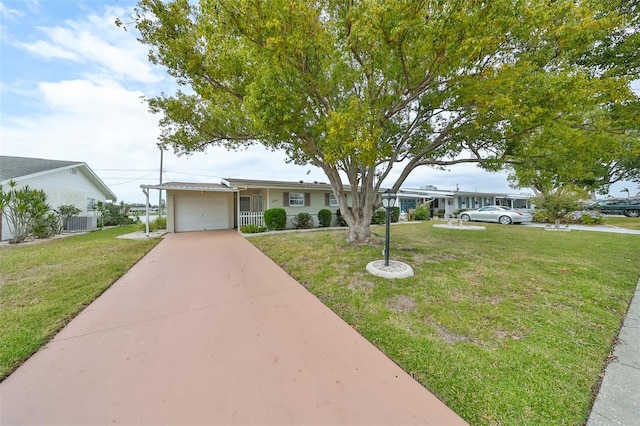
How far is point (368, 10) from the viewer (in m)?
4.16

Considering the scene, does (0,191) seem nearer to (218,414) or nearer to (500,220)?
(218,414)

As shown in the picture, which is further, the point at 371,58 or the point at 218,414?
the point at 371,58

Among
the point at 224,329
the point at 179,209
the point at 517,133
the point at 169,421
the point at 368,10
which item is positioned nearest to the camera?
the point at 169,421

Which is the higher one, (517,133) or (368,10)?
(368,10)

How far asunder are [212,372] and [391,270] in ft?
12.9

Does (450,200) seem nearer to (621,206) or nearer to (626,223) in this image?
(626,223)

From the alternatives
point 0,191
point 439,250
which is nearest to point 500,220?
point 439,250

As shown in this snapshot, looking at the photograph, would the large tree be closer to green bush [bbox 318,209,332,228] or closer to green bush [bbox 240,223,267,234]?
green bush [bbox 240,223,267,234]

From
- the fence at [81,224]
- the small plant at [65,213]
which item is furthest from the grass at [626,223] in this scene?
the fence at [81,224]

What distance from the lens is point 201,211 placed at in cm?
1387

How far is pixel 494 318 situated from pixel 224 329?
3886mm

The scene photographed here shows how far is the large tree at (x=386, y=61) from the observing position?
4293 millimetres

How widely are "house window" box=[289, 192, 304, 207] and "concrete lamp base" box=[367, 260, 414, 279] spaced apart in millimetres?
9478

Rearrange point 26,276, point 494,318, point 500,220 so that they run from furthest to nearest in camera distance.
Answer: point 500,220
point 26,276
point 494,318
